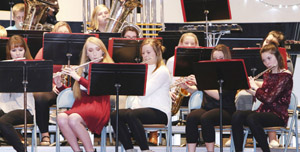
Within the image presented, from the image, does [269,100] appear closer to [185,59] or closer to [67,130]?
[185,59]

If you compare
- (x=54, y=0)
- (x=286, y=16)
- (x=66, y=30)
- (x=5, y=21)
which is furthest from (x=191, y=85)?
(x=5, y=21)

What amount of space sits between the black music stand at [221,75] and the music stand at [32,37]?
171 cm

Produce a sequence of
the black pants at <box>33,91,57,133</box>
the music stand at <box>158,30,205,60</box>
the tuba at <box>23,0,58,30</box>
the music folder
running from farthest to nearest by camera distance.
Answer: the tuba at <box>23,0,58,30</box>, the music stand at <box>158,30,205,60</box>, the black pants at <box>33,91,57,133</box>, the music folder

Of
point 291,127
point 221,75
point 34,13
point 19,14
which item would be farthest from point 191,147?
point 19,14

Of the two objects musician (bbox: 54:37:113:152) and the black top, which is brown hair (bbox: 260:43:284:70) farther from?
musician (bbox: 54:37:113:152)

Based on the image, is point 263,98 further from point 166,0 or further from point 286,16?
point 166,0

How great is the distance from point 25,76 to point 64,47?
646mm

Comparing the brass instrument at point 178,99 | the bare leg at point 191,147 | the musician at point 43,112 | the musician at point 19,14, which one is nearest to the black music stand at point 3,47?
the musician at point 43,112

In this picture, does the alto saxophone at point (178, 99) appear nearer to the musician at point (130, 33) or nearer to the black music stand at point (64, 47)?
the musician at point (130, 33)

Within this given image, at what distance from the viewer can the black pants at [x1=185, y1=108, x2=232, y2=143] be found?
15.8ft

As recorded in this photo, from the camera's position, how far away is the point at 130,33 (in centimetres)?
566

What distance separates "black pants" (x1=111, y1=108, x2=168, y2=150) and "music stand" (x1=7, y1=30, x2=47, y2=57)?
3.86 ft

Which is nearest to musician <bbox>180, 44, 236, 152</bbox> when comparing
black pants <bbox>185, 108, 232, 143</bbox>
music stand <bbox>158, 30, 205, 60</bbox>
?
black pants <bbox>185, 108, 232, 143</bbox>

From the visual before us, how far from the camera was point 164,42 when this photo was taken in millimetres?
5832
